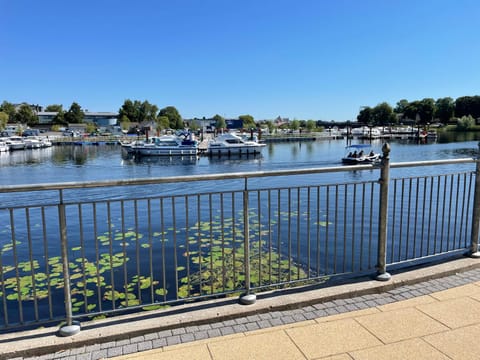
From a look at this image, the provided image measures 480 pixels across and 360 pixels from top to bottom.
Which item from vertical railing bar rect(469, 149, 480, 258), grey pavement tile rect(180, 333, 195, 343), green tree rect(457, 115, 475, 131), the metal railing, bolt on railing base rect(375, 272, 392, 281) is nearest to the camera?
grey pavement tile rect(180, 333, 195, 343)

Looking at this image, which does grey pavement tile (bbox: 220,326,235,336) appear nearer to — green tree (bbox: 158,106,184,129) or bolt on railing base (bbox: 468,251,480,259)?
bolt on railing base (bbox: 468,251,480,259)

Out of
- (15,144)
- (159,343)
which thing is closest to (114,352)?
(159,343)

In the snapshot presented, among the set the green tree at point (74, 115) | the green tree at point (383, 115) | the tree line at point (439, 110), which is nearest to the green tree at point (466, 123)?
the tree line at point (439, 110)

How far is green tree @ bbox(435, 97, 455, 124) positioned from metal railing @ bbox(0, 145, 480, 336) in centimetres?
14315

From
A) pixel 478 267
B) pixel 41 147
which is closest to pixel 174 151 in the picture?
pixel 41 147

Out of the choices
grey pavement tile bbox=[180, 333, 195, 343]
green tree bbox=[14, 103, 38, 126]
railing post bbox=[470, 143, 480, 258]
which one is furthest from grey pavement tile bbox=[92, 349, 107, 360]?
green tree bbox=[14, 103, 38, 126]

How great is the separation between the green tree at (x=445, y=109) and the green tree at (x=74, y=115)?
134 m

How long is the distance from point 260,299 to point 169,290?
395 centimetres

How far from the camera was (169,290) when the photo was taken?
714cm

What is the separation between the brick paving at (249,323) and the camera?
2.83 m

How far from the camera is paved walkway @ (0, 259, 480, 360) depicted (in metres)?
2.75

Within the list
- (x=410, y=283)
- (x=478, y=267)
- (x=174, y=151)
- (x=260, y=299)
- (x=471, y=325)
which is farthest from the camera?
(x=174, y=151)

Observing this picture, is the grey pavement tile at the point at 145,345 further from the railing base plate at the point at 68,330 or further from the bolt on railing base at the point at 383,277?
the bolt on railing base at the point at 383,277

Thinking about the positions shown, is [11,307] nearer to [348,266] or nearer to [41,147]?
[348,266]
